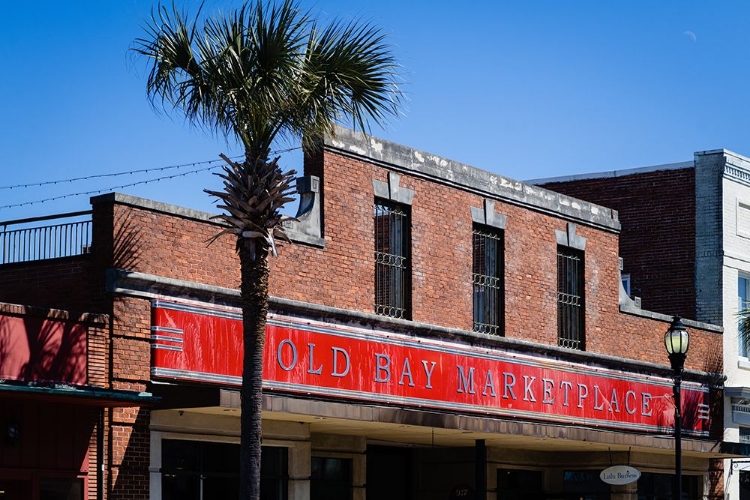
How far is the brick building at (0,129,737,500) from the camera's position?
2111 cm

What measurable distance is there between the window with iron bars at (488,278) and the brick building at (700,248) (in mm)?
9759

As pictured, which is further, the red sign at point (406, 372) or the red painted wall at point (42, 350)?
the red sign at point (406, 372)

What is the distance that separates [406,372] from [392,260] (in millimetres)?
2159

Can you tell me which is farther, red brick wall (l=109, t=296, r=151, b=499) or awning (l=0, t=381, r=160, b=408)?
red brick wall (l=109, t=296, r=151, b=499)

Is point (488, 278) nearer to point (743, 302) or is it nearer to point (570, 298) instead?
point (570, 298)

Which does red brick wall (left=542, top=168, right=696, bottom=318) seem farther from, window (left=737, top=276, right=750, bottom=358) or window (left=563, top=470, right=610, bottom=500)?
window (left=563, top=470, right=610, bottom=500)

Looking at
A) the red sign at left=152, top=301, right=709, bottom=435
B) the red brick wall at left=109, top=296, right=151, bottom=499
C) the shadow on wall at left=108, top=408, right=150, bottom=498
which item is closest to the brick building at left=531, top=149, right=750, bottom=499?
the red sign at left=152, top=301, right=709, bottom=435

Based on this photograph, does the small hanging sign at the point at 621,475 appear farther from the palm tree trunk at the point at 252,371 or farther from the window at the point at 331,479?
the palm tree trunk at the point at 252,371

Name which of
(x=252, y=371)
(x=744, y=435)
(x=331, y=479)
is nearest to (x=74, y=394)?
(x=252, y=371)

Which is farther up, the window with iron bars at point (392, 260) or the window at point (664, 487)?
the window with iron bars at point (392, 260)

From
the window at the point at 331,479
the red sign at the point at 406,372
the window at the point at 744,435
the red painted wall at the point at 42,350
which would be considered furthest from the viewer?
the window at the point at 744,435

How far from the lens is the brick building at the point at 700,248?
120ft

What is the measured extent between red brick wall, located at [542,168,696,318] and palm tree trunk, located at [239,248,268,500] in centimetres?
2084

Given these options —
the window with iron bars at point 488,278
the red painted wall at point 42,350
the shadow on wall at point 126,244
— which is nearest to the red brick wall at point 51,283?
the shadow on wall at point 126,244
